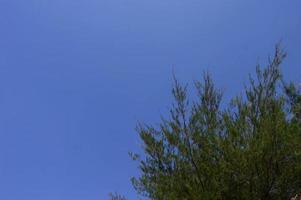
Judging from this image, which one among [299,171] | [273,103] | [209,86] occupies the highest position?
[209,86]

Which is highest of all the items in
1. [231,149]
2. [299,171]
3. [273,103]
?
[273,103]

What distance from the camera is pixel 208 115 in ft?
48.5

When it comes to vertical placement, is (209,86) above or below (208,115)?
above

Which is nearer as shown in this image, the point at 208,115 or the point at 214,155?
the point at 214,155

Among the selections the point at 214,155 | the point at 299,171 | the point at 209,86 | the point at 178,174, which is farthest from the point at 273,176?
the point at 209,86

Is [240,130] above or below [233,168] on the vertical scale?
above

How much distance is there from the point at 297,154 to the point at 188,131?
10.4ft

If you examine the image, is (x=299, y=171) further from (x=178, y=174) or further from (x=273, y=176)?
(x=178, y=174)

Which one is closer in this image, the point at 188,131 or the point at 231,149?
the point at 231,149

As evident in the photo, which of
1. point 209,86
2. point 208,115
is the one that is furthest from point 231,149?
point 209,86

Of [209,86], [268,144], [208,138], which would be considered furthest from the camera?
[209,86]

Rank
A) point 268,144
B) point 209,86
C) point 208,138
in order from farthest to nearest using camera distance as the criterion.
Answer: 1. point 209,86
2. point 208,138
3. point 268,144

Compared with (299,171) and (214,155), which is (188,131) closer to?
(214,155)

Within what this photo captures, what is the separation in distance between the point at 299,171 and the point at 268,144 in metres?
1.15
